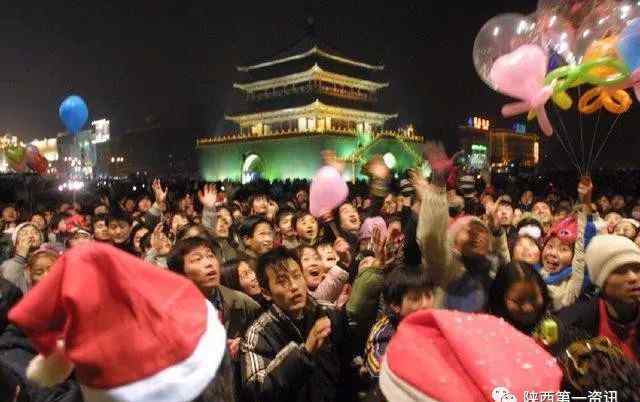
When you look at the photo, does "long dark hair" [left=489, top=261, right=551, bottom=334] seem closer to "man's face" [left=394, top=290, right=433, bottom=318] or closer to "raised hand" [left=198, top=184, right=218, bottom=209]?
"man's face" [left=394, top=290, right=433, bottom=318]

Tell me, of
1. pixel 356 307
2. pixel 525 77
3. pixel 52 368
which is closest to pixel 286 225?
pixel 356 307

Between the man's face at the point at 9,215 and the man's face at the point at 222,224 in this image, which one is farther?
the man's face at the point at 9,215

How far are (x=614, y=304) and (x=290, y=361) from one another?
1552 millimetres

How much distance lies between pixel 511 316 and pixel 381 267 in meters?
0.92

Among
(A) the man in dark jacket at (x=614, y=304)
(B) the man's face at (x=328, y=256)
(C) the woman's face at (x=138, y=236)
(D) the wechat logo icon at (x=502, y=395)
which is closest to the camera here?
(D) the wechat logo icon at (x=502, y=395)

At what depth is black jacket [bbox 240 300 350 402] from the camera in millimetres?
2076

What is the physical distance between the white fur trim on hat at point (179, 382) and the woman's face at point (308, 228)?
3297 millimetres

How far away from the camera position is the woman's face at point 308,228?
469 centimetres

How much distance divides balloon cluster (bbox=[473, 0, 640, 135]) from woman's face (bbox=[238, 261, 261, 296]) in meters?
2.77

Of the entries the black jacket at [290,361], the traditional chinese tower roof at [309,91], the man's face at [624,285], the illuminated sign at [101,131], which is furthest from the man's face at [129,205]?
the illuminated sign at [101,131]

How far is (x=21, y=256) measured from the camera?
4.39m

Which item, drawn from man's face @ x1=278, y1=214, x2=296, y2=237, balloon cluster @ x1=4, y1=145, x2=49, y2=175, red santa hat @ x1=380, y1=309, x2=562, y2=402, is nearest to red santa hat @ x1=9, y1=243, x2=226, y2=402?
red santa hat @ x1=380, y1=309, x2=562, y2=402

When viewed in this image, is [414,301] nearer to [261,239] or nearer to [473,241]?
[473,241]

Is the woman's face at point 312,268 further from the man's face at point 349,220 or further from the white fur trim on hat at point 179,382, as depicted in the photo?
the white fur trim on hat at point 179,382
